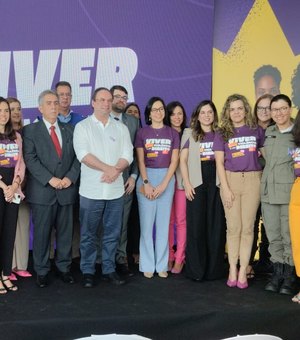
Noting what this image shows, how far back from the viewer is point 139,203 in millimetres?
3650

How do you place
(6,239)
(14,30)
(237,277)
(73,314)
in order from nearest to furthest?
(73,314) → (6,239) → (237,277) → (14,30)

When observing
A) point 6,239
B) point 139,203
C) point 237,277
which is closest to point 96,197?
point 139,203

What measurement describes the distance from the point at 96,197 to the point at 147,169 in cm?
53

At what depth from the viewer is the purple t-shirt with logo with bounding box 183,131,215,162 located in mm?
3449

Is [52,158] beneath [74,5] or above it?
beneath

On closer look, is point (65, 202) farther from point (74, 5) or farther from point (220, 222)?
point (74, 5)

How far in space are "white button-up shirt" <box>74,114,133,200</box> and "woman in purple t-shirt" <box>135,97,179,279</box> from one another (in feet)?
0.79

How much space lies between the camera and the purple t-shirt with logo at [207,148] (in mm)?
3449

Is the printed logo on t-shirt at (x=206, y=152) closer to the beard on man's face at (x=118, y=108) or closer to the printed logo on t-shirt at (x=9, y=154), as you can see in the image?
the beard on man's face at (x=118, y=108)

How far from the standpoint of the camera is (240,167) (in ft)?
10.8

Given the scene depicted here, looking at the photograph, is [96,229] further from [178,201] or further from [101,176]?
[178,201]

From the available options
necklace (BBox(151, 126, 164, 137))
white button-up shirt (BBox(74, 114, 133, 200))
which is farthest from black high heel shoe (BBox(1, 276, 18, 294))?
necklace (BBox(151, 126, 164, 137))

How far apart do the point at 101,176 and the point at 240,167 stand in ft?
3.38

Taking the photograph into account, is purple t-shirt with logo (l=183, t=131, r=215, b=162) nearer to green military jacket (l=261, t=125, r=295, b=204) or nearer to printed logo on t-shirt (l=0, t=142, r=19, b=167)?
green military jacket (l=261, t=125, r=295, b=204)
